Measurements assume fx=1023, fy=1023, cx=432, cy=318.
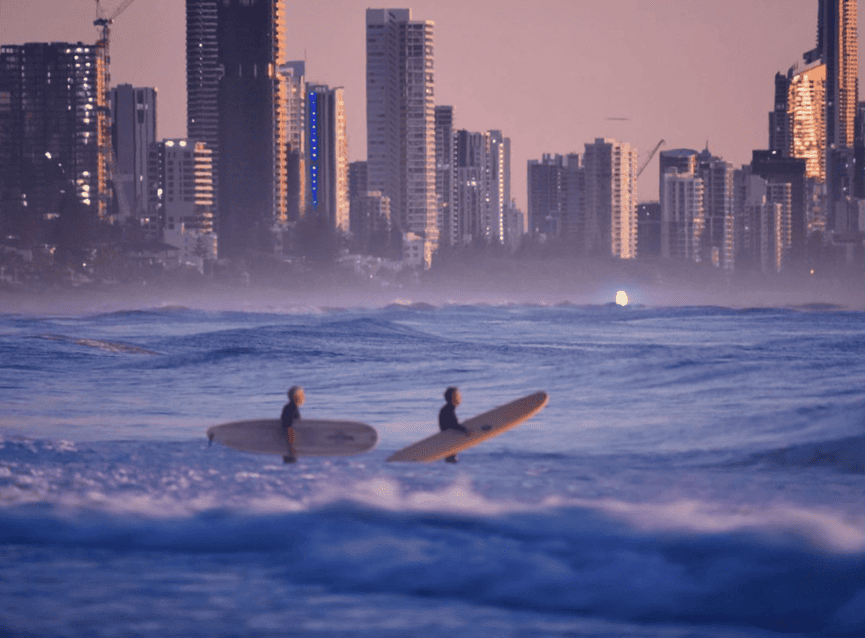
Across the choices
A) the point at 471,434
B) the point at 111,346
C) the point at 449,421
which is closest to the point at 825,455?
the point at 471,434

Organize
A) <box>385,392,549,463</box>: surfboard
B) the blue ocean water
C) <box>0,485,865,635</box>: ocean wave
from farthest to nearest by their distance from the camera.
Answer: <box>385,392,549,463</box>: surfboard → <box>0,485,865,635</box>: ocean wave → the blue ocean water

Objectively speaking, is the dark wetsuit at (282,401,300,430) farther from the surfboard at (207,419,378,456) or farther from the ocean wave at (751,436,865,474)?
the ocean wave at (751,436,865,474)

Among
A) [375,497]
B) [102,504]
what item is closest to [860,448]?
[375,497]

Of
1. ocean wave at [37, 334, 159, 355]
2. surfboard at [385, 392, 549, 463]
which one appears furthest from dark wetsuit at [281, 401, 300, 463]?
ocean wave at [37, 334, 159, 355]

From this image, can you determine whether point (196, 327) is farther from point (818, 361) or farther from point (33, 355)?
point (818, 361)

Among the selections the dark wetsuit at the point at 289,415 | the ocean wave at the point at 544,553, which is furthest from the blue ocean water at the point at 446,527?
the dark wetsuit at the point at 289,415

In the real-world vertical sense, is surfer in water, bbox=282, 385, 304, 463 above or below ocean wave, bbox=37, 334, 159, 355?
above

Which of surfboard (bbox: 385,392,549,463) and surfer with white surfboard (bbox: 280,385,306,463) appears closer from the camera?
surfer with white surfboard (bbox: 280,385,306,463)
